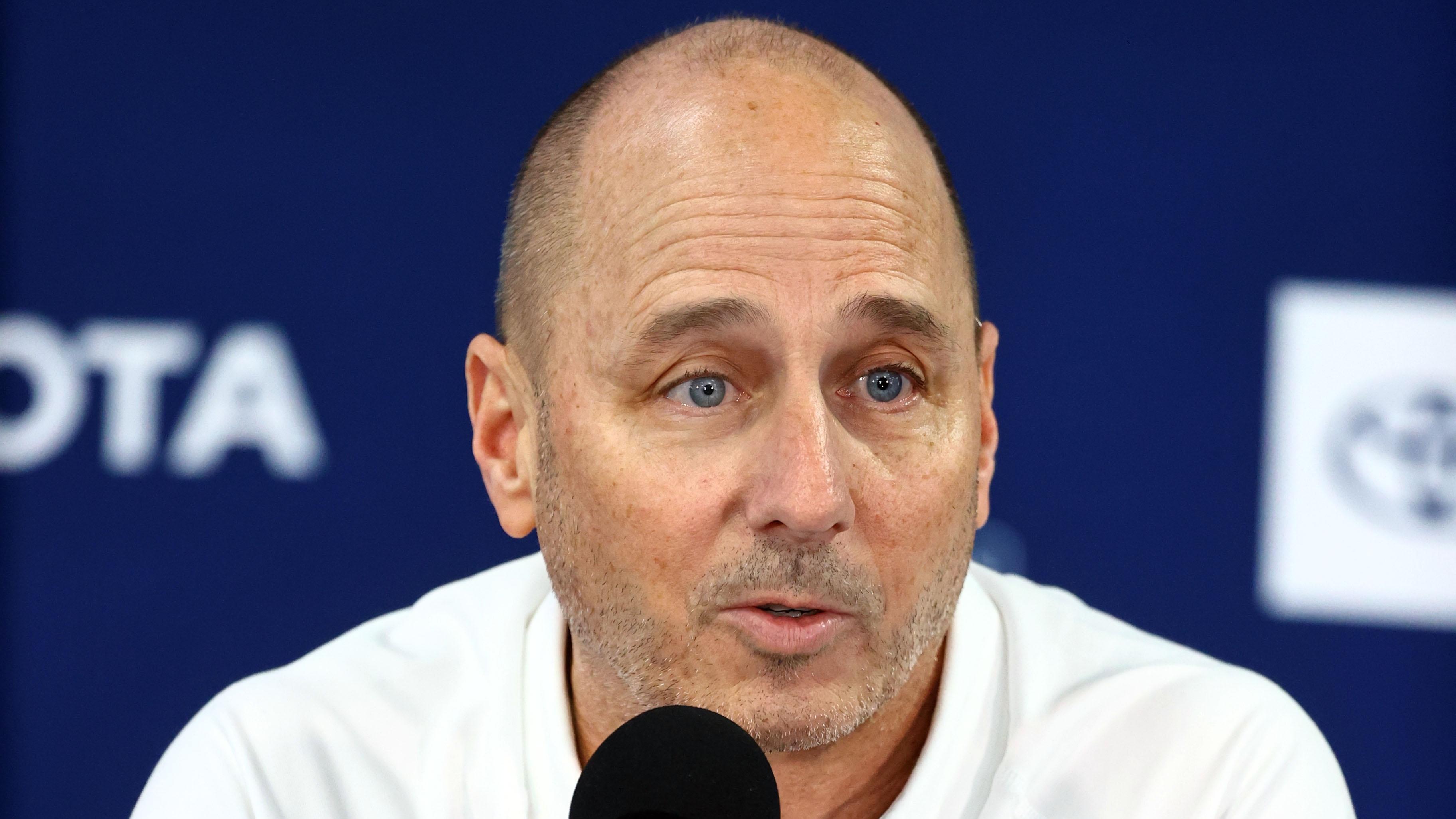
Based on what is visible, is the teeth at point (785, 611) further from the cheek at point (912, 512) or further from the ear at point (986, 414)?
the ear at point (986, 414)

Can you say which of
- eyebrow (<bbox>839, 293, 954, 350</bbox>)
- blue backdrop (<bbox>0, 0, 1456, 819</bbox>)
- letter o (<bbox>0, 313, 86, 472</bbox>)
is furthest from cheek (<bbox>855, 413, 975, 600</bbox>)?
letter o (<bbox>0, 313, 86, 472</bbox>)

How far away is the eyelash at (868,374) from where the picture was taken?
1.47 metres

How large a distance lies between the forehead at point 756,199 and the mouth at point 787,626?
32cm

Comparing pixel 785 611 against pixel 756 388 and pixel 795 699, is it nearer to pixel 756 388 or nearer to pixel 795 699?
pixel 795 699

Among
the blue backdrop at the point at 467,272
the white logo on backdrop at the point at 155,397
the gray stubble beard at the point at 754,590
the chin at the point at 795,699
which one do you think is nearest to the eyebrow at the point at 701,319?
the gray stubble beard at the point at 754,590

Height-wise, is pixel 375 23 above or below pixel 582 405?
above

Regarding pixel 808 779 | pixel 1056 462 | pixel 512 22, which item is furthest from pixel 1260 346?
pixel 512 22

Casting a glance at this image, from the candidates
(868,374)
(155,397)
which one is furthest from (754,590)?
(155,397)

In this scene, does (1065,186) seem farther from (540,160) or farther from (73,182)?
(73,182)

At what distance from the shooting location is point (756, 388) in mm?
1459

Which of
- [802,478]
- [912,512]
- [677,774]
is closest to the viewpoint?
[677,774]

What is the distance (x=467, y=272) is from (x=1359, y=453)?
167cm

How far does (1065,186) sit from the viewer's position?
251cm

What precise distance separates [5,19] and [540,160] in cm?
149
